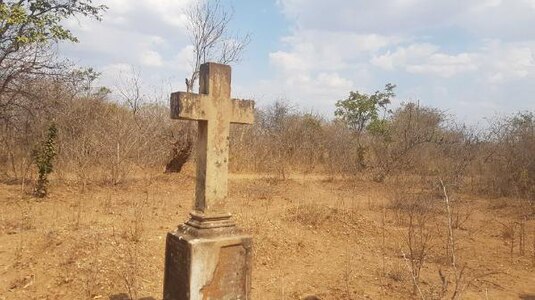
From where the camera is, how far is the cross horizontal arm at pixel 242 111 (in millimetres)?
4051

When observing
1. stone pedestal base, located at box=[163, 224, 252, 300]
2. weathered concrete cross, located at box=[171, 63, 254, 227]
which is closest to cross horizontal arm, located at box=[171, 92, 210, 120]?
weathered concrete cross, located at box=[171, 63, 254, 227]

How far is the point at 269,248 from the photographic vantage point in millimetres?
6523

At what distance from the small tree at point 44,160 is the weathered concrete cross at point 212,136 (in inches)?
268

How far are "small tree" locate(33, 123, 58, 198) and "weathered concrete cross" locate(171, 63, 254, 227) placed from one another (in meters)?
6.82

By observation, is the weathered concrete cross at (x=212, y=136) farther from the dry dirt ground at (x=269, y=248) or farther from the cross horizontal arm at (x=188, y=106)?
the dry dirt ground at (x=269, y=248)

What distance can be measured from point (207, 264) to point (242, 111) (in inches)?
58.4

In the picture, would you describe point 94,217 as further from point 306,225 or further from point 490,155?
point 490,155

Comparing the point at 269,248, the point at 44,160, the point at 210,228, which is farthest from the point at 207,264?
the point at 44,160

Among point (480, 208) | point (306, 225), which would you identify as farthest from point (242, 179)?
point (480, 208)

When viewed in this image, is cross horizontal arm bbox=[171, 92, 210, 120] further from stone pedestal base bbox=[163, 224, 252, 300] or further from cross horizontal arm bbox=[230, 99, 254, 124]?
stone pedestal base bbox=[163, 224, 252, 300]

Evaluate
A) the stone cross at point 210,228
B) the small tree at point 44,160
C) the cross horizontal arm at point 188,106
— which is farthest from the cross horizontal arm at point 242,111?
the small tree at point 44,160

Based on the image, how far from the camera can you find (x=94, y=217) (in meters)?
7.71

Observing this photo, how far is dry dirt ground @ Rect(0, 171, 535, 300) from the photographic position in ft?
16.7

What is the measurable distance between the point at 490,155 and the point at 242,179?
7.95 metres
